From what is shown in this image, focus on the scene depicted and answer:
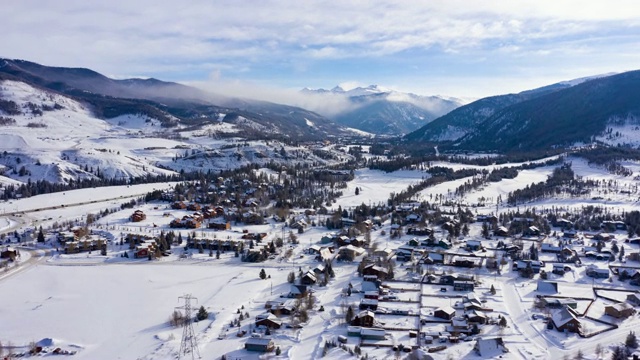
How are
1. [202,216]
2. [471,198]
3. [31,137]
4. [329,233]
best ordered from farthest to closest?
[31,137] → [471,198] → [202,216] → [329,233]

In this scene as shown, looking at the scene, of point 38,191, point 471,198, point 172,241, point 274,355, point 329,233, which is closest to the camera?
point 274,355

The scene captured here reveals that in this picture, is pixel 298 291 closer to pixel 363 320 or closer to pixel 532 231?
pixel 363 320

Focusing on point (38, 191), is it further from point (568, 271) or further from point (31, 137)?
point (568, 271)

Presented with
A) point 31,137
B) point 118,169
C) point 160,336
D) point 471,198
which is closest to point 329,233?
point 160,336

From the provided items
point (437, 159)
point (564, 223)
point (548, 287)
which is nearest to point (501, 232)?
point (564, 223)

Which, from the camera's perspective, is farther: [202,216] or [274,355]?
[202,216]

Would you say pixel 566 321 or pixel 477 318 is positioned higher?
pixel 566 321

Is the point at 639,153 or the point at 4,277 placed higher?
the point at 639,153

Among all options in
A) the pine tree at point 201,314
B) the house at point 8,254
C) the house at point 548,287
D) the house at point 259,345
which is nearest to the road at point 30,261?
the house at point 8,254
